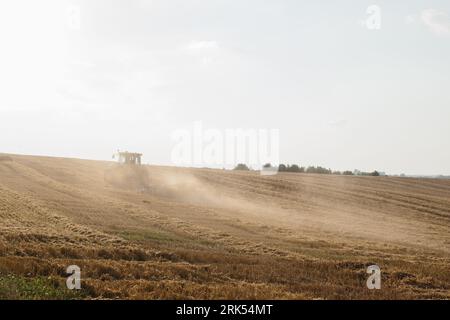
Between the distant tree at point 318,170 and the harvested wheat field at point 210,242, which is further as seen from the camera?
the distant tree at point 318,170

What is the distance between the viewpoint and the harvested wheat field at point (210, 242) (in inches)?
558

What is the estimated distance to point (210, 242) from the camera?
23.5 metres

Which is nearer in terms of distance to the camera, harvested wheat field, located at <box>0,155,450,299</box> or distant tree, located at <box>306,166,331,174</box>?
harvested wheat field, located at <box>0,155,450,299</box>

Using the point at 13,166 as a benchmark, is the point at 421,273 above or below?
below

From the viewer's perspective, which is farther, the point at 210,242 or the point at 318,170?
the point at 318,170

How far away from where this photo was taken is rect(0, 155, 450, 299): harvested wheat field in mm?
14172
